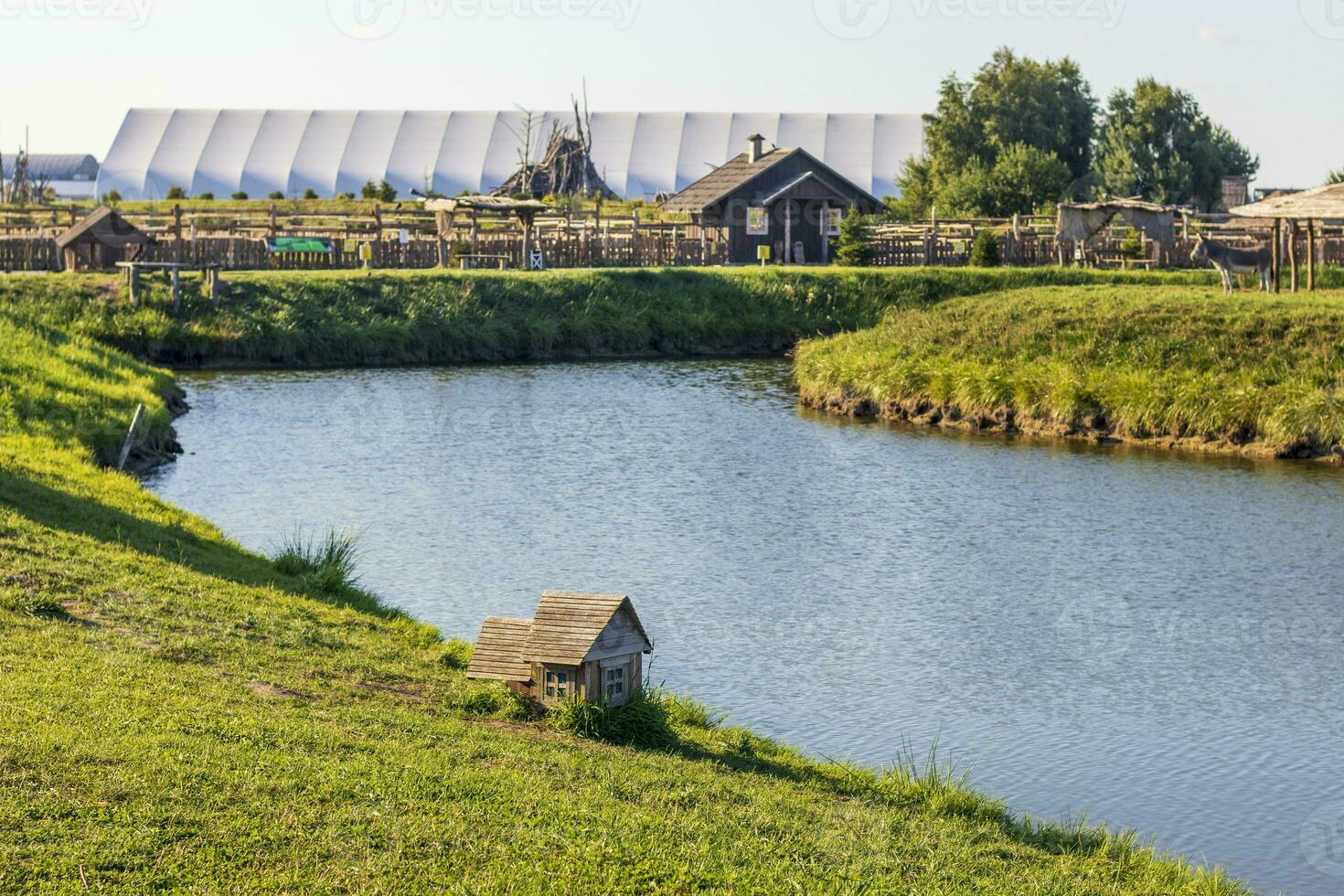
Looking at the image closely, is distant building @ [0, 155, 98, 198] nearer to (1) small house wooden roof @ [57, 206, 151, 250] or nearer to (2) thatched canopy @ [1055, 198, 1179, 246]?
(1) small house wooden roof @ [57, 206, 151, 250]

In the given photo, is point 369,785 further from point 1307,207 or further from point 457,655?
point 1307,207

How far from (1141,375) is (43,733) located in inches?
1025

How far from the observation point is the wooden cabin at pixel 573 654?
37.5 feet

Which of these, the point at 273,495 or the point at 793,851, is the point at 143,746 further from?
the point at 273,495

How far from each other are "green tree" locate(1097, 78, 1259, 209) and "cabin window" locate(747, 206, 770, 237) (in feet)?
76.4

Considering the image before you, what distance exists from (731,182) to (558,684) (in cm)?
5158

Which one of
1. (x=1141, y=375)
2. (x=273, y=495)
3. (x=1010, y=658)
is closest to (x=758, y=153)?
(x=1141, y=375)

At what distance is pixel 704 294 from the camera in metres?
49.3

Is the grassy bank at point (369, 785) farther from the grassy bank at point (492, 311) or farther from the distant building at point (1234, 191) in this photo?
the distant building at point (1234, 191)

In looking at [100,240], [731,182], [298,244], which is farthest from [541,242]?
[100,240]

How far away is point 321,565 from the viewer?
16875 millimetres

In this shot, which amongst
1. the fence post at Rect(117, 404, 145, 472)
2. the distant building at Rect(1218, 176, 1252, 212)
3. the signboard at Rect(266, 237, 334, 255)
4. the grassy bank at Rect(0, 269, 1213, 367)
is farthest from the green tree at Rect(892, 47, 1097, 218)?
the fence post at Rect(117, 404, 145, 472)

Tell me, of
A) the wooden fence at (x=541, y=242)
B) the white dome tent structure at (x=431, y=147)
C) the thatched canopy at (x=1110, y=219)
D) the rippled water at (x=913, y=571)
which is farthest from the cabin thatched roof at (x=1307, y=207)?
the white dome tent structure at (x=431, y=147)

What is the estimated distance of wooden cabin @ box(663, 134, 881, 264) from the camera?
61000 mm
